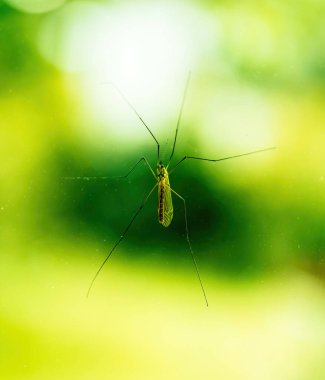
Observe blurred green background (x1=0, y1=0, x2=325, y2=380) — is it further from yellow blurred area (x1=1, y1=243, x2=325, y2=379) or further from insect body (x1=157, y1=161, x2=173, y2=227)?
insect body (x1=157, y1=161, x2=173, y2=227)

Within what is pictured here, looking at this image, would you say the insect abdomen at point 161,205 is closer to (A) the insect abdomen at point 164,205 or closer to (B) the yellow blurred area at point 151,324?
(A) the insect abdomen at point 164,205

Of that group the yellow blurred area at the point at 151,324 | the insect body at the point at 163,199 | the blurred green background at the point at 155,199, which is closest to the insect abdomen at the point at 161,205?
the insect body at the point at 163,199

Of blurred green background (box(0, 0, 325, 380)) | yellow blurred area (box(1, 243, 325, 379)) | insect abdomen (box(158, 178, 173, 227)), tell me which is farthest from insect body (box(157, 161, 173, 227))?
yellow blurred area (box(1, 243, 325, 379))

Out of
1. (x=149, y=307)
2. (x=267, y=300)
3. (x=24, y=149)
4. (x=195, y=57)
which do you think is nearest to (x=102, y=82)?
(x=195, y=57)

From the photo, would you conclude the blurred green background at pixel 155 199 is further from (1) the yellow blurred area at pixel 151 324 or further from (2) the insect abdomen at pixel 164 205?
(2) the insect abdomen at pixel 164 205

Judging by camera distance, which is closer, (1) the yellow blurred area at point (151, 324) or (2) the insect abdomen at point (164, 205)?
(2) the insect abdomen at point (164, 205)

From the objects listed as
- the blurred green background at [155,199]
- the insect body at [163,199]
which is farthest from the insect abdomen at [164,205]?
the blurred green background at [155,199]

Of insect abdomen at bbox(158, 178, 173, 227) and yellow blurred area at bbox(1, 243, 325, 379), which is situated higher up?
insect abdomen at bbox(158, 178, 173, 227)

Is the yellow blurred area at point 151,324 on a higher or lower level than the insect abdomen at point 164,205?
lower
